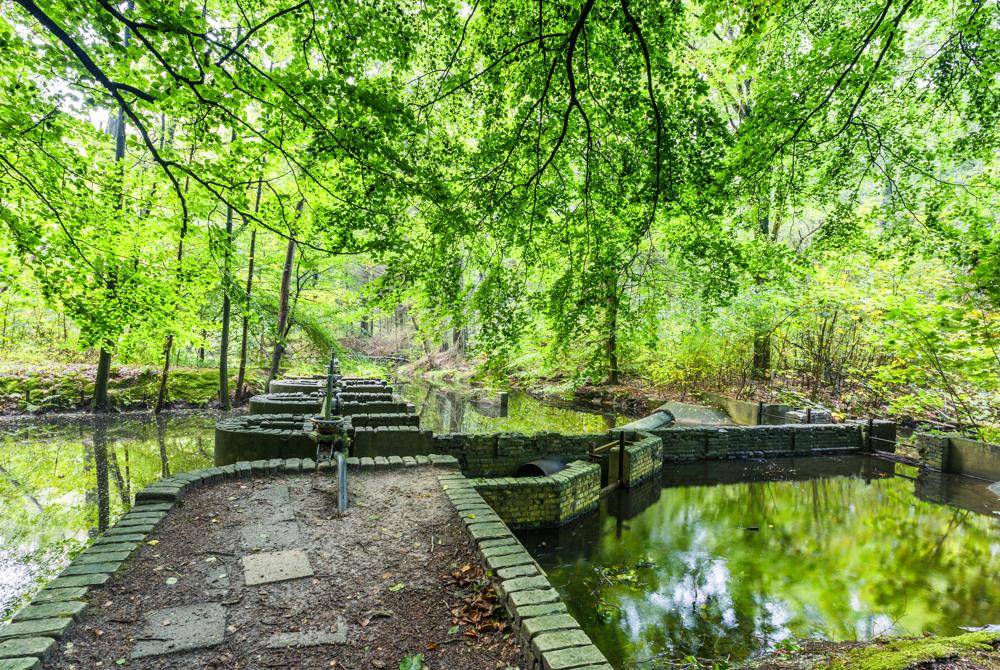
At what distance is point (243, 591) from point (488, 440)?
5.65m

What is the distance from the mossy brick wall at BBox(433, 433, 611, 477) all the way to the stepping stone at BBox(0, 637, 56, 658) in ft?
18.8

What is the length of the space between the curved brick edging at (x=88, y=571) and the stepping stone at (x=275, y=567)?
32.3 inches

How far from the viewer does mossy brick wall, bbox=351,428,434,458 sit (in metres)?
7.12

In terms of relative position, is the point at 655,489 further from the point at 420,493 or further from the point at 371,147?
the point at 371,147

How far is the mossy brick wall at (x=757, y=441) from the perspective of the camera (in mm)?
10898

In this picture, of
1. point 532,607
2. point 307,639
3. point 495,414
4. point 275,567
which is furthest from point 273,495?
point 495,414

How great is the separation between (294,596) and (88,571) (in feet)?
4.46

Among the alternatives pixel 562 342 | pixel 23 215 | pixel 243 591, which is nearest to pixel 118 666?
pixel 243 591

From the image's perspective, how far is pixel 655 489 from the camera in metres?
8.94

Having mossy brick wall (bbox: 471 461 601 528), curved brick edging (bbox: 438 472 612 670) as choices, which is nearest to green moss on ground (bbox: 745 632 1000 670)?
curved brick edging (bbox: 438 472 612 670)

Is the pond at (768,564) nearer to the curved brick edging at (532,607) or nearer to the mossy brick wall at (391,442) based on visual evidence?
the curved brick edging at (532,607)

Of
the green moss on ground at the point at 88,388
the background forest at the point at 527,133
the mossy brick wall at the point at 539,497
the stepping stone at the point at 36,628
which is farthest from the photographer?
the green moss on ground at the point at 88,388

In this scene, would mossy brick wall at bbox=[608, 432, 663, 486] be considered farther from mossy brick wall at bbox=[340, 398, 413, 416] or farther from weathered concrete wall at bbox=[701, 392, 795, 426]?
weathered concrete wall at bbox=[701, 392, 795, 426]

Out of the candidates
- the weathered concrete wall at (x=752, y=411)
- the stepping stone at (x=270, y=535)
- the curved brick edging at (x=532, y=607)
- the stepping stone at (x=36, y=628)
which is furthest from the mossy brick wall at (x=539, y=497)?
the weathered concrete wall at (x=752, y=411)
